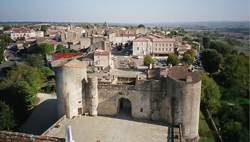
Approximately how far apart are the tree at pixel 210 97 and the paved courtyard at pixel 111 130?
5.35 m

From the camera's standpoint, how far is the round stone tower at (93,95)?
591 inches

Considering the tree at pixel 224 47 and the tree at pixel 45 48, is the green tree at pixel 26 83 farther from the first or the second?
the tree at pixel 45 48

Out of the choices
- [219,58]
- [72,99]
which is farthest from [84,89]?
[219,58]

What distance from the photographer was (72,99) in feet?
48.9

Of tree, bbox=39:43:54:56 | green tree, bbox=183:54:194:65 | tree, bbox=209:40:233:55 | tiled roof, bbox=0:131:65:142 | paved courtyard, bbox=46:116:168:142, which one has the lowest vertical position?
paved courtyard, bbox=46:116:168:142

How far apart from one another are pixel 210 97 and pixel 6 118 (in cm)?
1337

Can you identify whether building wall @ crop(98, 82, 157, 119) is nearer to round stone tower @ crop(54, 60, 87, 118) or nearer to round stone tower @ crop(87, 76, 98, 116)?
round stone tower @ crop(87, 76, 98, 116)

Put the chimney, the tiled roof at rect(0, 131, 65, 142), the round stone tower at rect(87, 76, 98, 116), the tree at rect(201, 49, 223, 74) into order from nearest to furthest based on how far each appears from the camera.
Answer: the tiled roof at rect(0, 131, 65, 142), the chimney, the round stone tower at rect(87, 76, 98, 116), the tree at rect(201, 49, 223, 74)

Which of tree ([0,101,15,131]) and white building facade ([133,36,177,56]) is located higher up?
white building facade ([133,36,177,56])

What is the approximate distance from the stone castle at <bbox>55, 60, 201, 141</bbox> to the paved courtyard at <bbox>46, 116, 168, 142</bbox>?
0.66 meters

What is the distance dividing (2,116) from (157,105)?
28.3 feet

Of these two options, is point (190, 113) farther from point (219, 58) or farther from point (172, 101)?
point (219, 58)

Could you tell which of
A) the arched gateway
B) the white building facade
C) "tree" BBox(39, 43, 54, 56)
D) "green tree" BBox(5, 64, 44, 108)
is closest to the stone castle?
the arched gateway

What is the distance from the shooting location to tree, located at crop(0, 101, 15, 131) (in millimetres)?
13955
